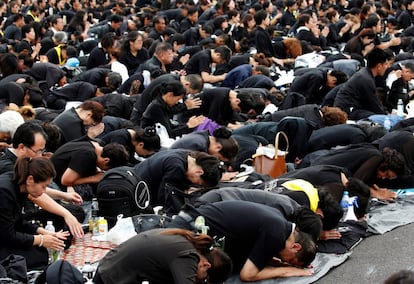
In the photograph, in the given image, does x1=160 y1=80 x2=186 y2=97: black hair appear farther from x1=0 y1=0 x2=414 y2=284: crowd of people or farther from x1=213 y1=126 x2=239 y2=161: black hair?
x1=213 y1=126 x2=239 y2=161: black hair

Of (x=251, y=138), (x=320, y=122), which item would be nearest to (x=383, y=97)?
(x=320, y=122)

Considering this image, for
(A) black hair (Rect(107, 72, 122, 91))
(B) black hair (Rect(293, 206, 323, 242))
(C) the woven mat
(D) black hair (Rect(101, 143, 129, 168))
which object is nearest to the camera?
(B) black hair (Rect(293, 206, 323, 242))

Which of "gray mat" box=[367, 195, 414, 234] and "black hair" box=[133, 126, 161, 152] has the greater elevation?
"black hair" box=[133, 126, 161, 152]

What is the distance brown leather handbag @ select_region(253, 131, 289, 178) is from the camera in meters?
7.74

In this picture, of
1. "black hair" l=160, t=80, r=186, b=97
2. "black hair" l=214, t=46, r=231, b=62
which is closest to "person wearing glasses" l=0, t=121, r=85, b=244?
"black hair" l=160, t=80, r=186, b=97

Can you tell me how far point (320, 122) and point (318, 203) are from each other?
2.68 meters

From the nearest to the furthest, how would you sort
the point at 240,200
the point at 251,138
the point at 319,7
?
the point at 240,200 → the point at 251,138 → the point at 319,7

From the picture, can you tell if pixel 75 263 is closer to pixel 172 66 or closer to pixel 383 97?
pixel 383 97

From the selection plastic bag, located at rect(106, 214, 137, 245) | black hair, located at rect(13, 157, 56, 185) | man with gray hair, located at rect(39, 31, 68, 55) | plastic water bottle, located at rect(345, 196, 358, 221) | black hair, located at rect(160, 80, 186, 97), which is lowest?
man with gray hair, located at rect(39, 31, 68, 55)

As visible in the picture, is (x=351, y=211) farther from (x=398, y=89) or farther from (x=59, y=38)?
(x=59, y=38)

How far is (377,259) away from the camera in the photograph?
6164 millimetres

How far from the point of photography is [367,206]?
22.8ft

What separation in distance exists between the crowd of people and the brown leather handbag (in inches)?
10.6

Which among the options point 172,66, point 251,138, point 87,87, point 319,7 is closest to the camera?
point 251,138
